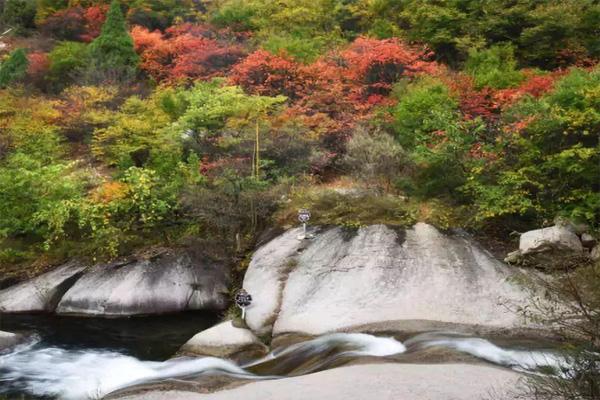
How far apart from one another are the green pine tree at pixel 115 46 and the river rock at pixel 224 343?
1855 cm

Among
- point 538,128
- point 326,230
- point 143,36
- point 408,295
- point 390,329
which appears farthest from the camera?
point 143,36

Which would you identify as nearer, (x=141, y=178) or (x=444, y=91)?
(x=141, y=178)

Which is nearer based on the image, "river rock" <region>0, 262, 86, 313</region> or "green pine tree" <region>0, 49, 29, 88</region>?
"river rock" <region>0, 262, 86, 313</region>

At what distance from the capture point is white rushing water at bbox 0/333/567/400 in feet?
28.4

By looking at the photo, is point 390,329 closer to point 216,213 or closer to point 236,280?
point 236,280

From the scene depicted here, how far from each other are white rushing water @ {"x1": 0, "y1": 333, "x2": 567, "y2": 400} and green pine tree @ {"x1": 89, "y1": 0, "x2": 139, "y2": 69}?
1805 centimetres

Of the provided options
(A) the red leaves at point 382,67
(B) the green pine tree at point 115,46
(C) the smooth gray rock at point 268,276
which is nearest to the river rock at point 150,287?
(C) the smooth gray rock at point 268,276

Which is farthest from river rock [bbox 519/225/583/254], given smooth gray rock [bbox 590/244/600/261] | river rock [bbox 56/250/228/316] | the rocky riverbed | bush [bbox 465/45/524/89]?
bush [bbox 465/45/524/89]

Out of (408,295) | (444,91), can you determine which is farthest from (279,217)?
(444,91)

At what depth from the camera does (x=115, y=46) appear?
26.1 m

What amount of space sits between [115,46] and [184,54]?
11.6 feet

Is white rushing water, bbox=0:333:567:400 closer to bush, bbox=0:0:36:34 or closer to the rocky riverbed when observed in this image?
the rocky riverbed

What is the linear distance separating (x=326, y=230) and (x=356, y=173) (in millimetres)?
2609

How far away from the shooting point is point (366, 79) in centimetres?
2030
